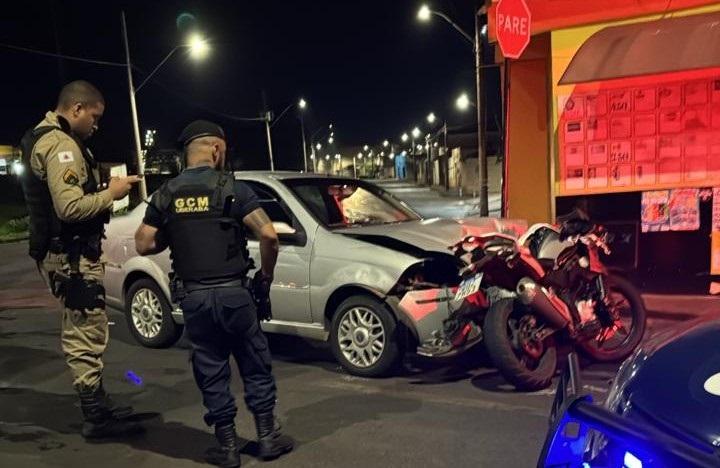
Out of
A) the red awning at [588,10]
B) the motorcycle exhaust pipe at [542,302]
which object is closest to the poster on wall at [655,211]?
the red awning at [588,10]

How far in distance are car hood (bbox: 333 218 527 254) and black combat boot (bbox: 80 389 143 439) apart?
7.56 ft

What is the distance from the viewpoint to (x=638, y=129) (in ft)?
27.0

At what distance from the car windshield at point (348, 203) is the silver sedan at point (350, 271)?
0.01 metres

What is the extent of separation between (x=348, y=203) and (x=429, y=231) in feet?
3.10

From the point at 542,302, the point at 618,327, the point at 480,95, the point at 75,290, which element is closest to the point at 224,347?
the point at 75,290

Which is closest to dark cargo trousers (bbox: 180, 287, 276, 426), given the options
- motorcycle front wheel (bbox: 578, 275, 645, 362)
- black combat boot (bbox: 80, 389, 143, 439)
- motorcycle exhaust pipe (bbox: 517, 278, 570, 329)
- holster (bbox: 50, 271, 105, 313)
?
holster (bbox: 50, 271, 105, 313)

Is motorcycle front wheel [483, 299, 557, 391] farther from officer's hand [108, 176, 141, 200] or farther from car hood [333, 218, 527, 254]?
officer's hand [108, 176, 141, 200]

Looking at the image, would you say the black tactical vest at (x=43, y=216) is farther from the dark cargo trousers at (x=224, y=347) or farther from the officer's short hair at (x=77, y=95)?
the dark cargo trousers at (x=224, y=347)

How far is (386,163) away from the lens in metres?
134

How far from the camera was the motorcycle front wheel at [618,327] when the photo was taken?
559 centimetres

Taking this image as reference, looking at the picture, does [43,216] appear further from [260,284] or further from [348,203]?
[348,203]

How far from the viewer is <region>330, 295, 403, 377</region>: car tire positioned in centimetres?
538

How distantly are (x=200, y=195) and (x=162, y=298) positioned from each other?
3.25 m

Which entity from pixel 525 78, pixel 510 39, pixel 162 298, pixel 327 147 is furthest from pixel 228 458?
pixel 327 147
